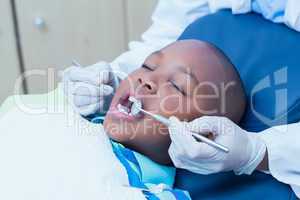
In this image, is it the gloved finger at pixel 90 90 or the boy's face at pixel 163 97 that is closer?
the boy's face at pixel 163 97

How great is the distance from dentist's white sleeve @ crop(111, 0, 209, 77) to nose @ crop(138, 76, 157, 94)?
34 centimetres

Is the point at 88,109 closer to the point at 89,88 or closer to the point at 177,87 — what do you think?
the point at 89,88

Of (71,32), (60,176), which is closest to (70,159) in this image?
(60,176)

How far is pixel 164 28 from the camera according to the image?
152cm

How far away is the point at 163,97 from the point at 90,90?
8.8 inches

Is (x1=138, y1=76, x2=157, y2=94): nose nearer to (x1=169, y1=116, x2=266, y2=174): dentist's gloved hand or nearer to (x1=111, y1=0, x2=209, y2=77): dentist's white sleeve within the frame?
(x1=169, y1=116, x2=266, y2=174): dentist's gloved hand

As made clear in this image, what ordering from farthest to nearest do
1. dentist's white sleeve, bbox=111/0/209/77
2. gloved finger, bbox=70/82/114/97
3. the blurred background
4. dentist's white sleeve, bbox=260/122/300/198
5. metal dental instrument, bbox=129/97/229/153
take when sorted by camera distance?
the blurred background → dentist's white sleeve, bbox=111/0/209/77 → gloved finger, bbox=70/82/114/97 → dentist's white sleeve, bbox=260/122/300/198 → metal dental instrument, bbox=129/97/229/153

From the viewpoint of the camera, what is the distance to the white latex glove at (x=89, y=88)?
47.5 inches

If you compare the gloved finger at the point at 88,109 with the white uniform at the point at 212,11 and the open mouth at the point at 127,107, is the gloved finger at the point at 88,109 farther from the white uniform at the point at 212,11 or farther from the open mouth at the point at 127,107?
the open mouth at the point at 127,107

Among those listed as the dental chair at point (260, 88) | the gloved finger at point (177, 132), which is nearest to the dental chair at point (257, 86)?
the dental chair at point (260, 88)

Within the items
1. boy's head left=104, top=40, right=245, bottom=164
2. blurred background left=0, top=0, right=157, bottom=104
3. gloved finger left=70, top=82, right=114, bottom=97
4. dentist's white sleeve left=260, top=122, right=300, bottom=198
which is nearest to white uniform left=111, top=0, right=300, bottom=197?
dentist's white sleeve left=260, top=122, right=300, bottom=198

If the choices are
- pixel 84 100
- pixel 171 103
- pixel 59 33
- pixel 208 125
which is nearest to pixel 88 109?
pixel 84 100

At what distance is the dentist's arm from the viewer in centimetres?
93

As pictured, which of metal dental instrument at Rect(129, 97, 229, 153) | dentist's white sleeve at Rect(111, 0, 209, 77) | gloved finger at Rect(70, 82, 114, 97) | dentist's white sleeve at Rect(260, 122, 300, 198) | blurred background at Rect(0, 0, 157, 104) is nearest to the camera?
metal dental instrument at Rect(129, 97, 229, 153)
